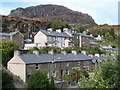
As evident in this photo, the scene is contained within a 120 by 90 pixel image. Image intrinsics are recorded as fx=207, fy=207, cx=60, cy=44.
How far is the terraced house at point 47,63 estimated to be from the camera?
79.5ft

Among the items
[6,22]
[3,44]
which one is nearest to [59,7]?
[6,22]

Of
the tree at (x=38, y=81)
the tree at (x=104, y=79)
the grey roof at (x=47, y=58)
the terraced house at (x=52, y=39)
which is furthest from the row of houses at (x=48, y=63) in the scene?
the terraced house at (x=52, y=39)

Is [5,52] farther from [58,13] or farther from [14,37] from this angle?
[58,13]

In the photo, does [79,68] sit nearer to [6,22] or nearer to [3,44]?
[3,44]

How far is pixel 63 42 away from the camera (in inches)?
1839

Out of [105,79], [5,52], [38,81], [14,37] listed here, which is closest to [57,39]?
[14,37]

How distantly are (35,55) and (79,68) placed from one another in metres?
7.54

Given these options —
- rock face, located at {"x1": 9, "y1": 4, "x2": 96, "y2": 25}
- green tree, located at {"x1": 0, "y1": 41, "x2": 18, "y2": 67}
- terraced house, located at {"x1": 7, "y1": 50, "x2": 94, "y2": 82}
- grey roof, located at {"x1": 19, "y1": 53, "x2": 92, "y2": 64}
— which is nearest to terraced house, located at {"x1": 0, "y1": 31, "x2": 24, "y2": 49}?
green tree, located at {"x1": 0, "y1": 41, "x2": 18, "y2": 67}

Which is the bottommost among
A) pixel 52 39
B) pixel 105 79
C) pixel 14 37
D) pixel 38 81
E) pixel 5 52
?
pixel 38 81

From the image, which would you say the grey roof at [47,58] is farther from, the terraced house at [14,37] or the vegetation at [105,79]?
the terraced house at [14,37]

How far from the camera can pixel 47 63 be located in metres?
26.2

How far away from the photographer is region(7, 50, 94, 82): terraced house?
2424cm

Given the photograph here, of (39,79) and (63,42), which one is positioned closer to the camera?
(39,79)

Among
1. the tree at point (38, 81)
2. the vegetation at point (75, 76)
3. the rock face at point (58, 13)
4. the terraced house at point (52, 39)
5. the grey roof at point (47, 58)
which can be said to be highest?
the rock face at point (58, 13)
